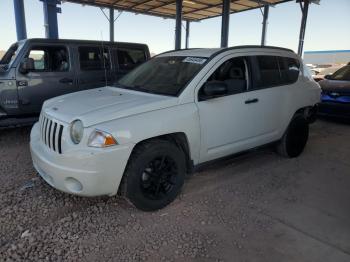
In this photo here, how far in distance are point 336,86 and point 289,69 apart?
400cm

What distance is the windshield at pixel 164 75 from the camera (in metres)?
3.72

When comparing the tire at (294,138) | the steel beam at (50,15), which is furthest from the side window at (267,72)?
the steel beam at (50,15)

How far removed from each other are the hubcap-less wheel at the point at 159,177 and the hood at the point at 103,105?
23.3 inches

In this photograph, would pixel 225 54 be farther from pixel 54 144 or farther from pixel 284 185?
pixel 54 144

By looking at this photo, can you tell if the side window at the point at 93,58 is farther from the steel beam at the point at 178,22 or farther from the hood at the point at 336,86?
the steel beam at the point at 178,22

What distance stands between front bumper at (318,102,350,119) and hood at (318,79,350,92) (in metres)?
0.37

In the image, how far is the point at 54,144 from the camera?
124 inches

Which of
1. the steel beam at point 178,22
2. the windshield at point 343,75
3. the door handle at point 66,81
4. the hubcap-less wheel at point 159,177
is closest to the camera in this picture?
the hubcap-less wheel at point 159,177

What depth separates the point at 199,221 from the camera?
325 cm

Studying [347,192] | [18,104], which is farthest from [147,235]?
[18,104]

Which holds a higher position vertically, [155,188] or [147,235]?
[155,188]

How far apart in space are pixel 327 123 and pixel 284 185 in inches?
199

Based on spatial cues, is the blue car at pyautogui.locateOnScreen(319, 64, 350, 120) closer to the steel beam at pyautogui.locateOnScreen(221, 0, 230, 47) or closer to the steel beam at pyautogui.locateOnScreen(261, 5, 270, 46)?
the steel beam at pyautogui.locateOnScreen(221, 0, 230, 47)

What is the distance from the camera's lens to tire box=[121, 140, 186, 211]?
3.12m
